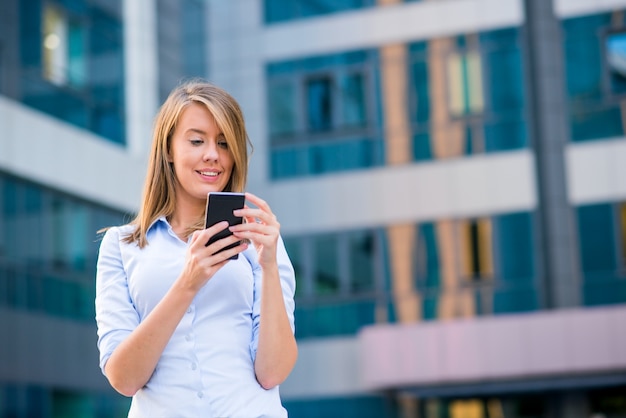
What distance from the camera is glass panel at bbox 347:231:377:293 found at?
23.0 m

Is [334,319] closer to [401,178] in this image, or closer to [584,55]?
[401,178]

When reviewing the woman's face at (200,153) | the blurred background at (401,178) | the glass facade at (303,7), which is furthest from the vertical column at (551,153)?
the woman's face at (200,153)

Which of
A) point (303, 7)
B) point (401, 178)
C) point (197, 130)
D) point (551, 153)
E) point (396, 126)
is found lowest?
point (197, 130)

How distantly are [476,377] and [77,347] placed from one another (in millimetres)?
6780

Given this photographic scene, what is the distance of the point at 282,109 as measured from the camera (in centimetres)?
2416

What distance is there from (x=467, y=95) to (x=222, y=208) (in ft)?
67.2

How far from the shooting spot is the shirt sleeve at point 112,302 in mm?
2812

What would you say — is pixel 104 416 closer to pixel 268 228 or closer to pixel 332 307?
pixel 332 307

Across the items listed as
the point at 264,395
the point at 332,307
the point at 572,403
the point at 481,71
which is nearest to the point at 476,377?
the point at 572,403

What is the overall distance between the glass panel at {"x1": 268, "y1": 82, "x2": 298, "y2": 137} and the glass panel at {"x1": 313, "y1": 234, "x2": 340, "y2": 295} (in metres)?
2.28

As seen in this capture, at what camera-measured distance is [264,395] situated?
283 cm

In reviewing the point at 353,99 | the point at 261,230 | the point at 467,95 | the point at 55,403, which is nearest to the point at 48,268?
the point at 55,403

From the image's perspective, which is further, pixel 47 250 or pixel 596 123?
pixel 596 123

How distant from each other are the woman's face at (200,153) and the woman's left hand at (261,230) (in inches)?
5.5
